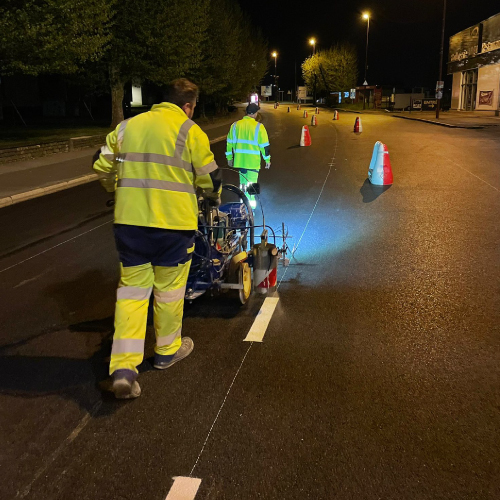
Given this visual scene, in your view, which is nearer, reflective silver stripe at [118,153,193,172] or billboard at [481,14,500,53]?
reflective silver stripe at [118,153,193,172]

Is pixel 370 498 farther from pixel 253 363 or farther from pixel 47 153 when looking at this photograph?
pixel 47 153

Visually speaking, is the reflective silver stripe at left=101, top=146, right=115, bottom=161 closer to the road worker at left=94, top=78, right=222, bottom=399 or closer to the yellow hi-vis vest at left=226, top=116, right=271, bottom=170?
the road worker at left=94, top=78, right=222, bottom=399

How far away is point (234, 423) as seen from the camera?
3305 mm

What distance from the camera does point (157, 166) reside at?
359 centimetres

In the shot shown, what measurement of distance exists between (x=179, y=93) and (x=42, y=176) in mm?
12321

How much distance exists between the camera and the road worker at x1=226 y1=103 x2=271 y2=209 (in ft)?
25.8

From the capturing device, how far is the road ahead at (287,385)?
2.86 meters

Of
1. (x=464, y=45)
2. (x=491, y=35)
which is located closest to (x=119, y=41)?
(x=491, y=35)

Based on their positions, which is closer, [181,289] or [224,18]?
[181,289]

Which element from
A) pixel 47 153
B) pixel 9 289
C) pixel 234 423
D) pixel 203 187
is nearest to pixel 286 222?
pixel 9 289

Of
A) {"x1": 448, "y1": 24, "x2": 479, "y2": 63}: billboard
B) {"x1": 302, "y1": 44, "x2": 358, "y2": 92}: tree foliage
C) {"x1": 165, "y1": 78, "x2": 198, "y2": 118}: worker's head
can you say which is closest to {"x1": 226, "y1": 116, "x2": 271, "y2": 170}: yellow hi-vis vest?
{"x1": 165, "y1": 78, "x2": 198, "y2": 118}: worker's head

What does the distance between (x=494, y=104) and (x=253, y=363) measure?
149 ft

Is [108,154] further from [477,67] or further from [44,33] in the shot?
[477,67]

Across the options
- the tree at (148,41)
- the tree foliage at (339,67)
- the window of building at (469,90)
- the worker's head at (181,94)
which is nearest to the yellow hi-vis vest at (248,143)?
the worker's head at (181,94)
